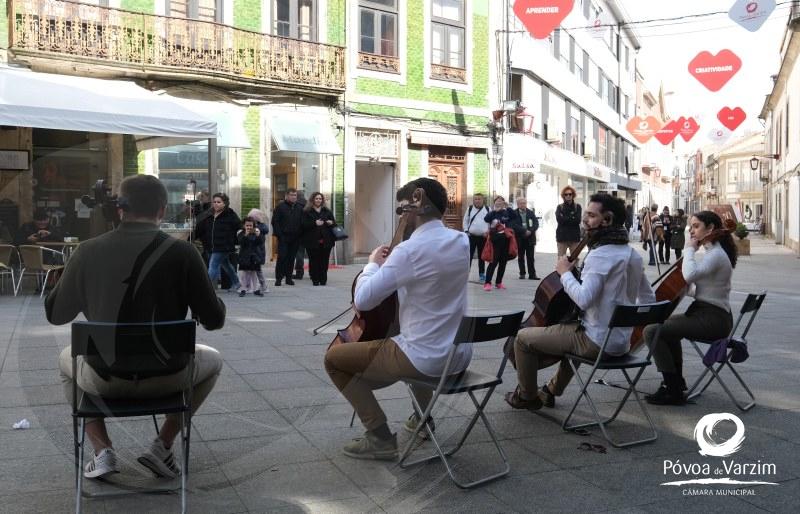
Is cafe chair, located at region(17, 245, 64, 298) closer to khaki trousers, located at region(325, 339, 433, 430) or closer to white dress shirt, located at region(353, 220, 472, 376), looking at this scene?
white dress shirt, located at region(353, 220, 472, 376)

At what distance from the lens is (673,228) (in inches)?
658

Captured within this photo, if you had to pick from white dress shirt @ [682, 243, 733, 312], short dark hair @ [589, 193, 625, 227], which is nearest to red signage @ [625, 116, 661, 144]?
white dress shirt @ [682, 243, 733, 312]

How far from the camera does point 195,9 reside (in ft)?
44.7

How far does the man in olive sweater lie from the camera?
2484mm

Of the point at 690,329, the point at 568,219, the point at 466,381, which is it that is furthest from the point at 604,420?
the point at 568,219

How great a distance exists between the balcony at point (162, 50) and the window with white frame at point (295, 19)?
0.25 metres

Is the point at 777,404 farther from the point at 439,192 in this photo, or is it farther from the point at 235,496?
the point at 235,496

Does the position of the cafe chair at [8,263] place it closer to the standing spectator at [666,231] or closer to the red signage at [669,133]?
the standing spectator at [666,231]

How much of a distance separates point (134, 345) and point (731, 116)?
6.35m

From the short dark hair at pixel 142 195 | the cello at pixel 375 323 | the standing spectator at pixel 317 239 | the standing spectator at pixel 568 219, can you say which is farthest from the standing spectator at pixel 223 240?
the short dark hair at pixel 142 195

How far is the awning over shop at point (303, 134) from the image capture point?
47.6ft

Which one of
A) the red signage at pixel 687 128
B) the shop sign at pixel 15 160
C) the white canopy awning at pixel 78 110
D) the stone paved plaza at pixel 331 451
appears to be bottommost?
the stone paved plaza at pixel 331 451

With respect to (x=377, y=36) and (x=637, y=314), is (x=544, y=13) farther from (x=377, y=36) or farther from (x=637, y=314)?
(x=377, y=36)

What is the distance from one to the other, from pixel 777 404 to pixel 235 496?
3057 millimetres
